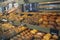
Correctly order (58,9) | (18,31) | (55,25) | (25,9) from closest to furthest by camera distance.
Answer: (55,25)
(58,9)
(18,31)
(25,9)

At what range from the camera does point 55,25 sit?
206 centimetres

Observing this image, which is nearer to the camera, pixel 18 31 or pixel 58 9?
pixel 58 9

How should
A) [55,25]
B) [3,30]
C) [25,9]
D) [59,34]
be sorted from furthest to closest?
[25,9], [3,30], [55,25], [59,34]

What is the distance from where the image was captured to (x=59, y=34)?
6.34 ft

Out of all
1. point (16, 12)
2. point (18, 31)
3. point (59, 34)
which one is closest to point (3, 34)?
point (18, 31)

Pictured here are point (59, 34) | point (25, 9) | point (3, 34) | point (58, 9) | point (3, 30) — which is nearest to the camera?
point (59, 34)

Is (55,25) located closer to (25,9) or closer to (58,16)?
(58,16)

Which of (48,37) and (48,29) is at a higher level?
(48,29)

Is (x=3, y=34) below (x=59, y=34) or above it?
below

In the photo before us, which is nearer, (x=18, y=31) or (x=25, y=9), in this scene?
(x=18, y=31)

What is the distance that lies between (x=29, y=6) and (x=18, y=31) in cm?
118

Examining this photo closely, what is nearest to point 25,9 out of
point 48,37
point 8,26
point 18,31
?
point 8,26

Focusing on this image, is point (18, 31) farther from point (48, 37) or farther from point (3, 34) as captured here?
point (48, 37)

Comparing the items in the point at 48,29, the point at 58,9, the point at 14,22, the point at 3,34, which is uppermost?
the point at 58,9
